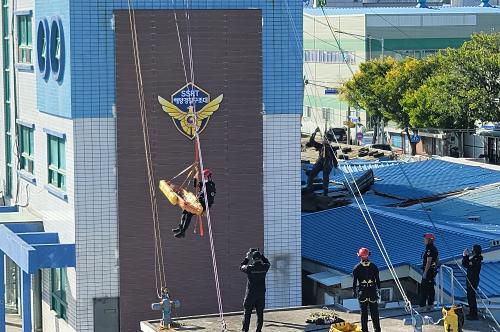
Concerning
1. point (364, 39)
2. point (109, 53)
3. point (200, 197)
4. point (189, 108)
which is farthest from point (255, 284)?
point (364, 39)

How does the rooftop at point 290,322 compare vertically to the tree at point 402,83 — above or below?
below

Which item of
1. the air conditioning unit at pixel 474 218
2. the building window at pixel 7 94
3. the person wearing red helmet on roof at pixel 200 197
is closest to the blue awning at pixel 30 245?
the person wearing red helmet on roof at pixel 200 197

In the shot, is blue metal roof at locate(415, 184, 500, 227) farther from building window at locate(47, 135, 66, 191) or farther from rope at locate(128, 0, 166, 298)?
building window at locate(47, 135, 66, 191)

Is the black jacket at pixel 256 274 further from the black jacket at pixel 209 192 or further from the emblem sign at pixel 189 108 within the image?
the emblem sign at pixel 189 108

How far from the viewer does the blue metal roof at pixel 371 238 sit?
26.4 meters

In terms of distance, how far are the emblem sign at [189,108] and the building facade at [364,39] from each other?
63.3 m

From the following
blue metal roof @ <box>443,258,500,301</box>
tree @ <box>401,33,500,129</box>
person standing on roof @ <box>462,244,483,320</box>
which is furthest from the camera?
tree @ <box>401,33,500,129</box>

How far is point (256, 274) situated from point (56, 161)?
21.9 ft

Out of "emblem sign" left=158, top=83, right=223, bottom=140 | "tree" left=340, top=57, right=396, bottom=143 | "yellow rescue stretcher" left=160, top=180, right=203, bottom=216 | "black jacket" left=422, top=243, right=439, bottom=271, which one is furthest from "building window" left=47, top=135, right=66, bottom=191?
"tree" left=340, top=57, right=396, bottom=143

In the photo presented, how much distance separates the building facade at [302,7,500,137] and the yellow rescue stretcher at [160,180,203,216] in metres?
64.1

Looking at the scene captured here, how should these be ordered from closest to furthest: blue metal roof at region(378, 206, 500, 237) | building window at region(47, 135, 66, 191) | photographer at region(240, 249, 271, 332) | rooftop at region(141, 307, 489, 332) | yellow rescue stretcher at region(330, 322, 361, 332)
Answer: yellow rescue stretcher at region(330, 322, 361, 332), photographer at region(240, 249, 271, 332), rooftop at region(141, 307, 489, 332), building window at region(47, 135, 66, 191), blue metal roof at region(378, 206, 500, 237)

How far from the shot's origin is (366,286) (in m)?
21.3

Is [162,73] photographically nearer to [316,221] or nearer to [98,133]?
[98,133]

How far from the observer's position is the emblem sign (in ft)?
82.8
